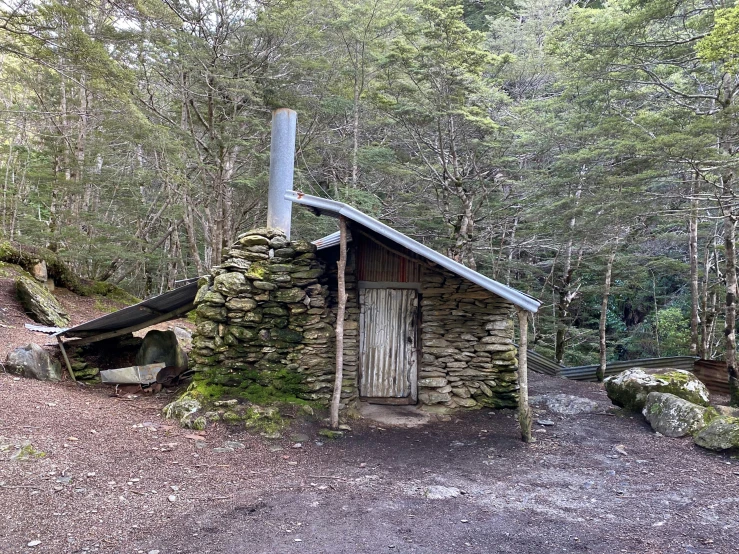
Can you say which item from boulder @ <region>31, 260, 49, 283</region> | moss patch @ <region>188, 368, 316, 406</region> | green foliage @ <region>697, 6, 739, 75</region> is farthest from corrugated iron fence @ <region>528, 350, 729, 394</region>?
boulder @ <region>31, 260, 49, 283</region>

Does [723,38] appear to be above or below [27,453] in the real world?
→ above

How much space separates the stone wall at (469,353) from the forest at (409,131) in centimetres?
384

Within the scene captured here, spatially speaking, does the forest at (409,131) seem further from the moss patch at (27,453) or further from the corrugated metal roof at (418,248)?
the moss patch at (27,453)

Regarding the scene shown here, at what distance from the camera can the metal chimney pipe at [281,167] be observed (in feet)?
23.9

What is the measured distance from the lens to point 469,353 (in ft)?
23.4

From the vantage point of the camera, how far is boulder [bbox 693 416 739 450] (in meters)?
5.41

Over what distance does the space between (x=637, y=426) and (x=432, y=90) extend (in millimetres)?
8311

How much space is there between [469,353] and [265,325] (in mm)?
3054

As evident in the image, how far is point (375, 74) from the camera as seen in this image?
13.6 m

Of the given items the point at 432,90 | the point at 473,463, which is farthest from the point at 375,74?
the point at 473,463

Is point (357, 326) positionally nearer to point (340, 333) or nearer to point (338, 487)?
point (340, 333)

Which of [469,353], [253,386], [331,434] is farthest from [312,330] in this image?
[469,353]

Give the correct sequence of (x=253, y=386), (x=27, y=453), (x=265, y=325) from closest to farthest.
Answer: (x=27, y=453) → (x=253, y=386) → (x=265, y=325)

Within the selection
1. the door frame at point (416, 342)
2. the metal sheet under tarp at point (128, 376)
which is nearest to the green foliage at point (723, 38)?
the door frame at point (416, 342)
